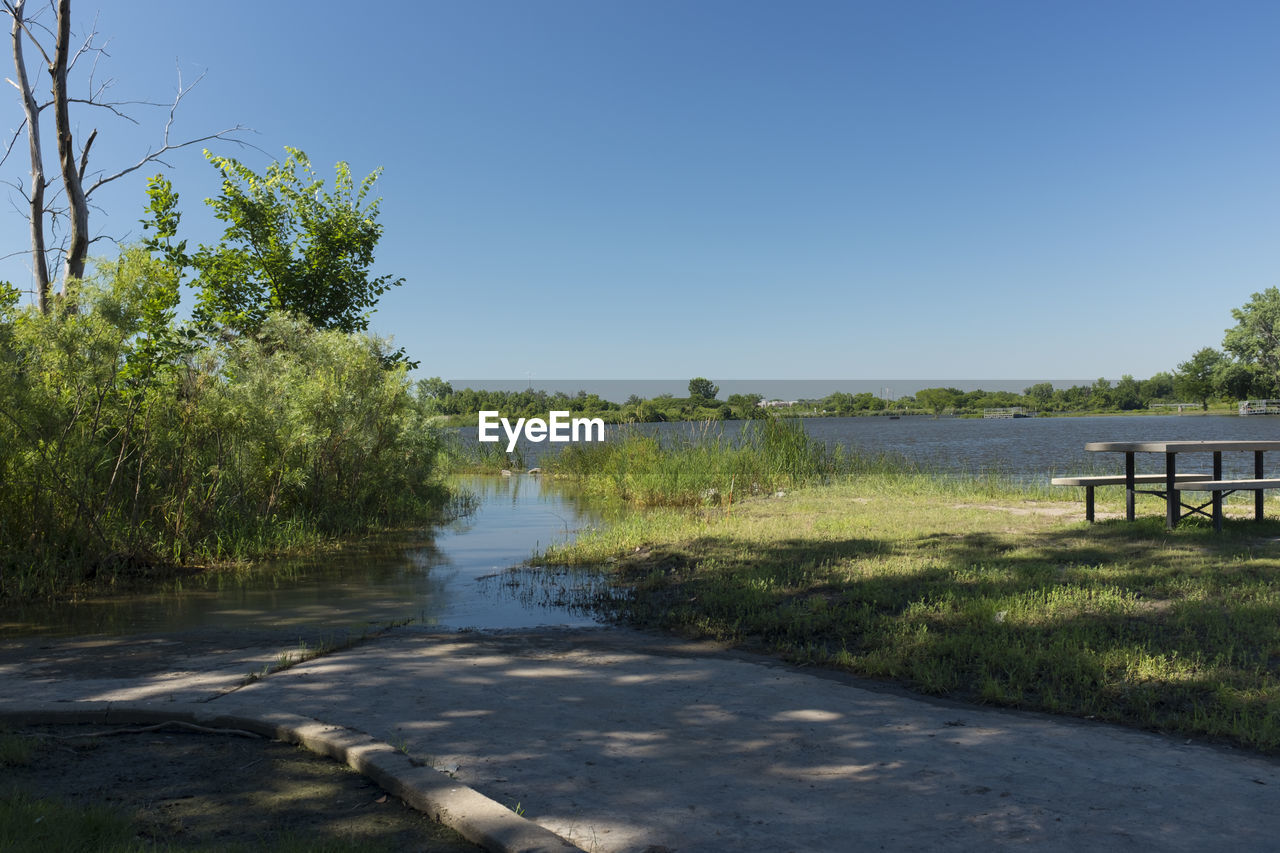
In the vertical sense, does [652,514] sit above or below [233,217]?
below

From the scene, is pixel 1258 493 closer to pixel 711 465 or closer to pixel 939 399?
pixel 711 465

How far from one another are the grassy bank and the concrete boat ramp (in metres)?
0.41

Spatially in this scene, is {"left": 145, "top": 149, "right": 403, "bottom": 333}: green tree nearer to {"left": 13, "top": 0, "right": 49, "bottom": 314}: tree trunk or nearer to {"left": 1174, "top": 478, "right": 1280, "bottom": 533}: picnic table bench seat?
{"left": 13, "top": 0, "right": 49, "bottom": 314}: tree trunk

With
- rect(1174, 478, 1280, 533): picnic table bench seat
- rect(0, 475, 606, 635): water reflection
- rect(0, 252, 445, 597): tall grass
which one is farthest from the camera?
rect(1174, 478, 1280, 533): picnic table bench seat

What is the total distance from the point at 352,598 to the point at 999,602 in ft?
19.4

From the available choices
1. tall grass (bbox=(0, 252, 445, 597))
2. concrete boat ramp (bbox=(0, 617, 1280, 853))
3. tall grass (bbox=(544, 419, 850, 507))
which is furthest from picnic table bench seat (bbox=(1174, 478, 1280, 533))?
tall grass (bbox=(0, 252, 445, 597))

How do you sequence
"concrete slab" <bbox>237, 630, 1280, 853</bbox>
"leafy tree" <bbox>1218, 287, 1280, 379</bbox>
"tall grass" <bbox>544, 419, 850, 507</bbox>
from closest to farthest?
"concrete slab" <bbox>237, 630, 1280, 853</bbox>, "tall grass" <bbox>544, 419, 850, 507</bbox>, "leafy tree" <bbox>1218, 287, 1280, 379</bbox>

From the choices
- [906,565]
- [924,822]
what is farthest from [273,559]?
[924,822]

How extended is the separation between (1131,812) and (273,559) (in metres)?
9.93

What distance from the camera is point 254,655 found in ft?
18.3

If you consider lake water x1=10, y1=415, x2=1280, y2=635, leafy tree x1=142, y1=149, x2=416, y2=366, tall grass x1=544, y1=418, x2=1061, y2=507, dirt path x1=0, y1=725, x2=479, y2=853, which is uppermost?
leafy tree x1=142, y1=149, x2=416, y2=366

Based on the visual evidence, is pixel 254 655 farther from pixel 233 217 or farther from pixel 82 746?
pixel 233 217

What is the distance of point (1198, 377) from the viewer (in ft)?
289

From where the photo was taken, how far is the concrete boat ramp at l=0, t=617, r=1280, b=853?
9.49 feet
